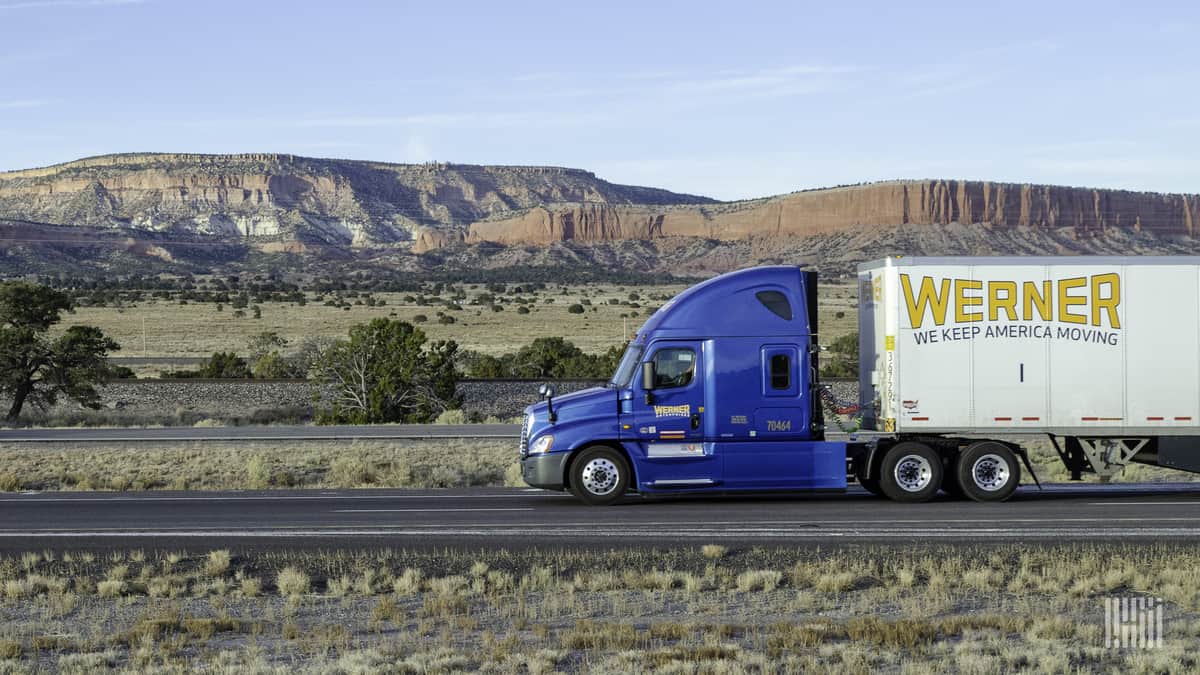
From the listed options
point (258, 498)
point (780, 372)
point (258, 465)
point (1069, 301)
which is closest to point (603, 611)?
point (780, 372)

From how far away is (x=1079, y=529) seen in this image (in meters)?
15.6

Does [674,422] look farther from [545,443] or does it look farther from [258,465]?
[258,465]

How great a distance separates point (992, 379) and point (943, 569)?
589cm

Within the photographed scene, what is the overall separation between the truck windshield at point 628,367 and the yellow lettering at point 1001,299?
15.0ft

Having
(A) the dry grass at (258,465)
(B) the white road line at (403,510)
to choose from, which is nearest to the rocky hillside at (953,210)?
(A) the dry grass at (258,465)

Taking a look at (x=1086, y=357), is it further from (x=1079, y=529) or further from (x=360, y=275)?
(x=360, y=275)

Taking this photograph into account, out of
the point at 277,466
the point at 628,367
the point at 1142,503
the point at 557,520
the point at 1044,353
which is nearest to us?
the point at 557,520

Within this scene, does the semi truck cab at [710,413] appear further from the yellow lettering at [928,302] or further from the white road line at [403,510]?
the yellow lettering at [928,302]

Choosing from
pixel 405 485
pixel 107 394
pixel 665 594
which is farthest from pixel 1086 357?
pixel 107 394

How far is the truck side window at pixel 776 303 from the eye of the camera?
18.1m

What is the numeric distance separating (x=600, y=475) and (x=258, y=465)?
8.11m

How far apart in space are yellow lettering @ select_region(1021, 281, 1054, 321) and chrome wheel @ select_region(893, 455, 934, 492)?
7.62 ft

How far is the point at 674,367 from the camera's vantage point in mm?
18203

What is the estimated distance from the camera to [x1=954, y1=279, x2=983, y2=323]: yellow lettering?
18000mm
